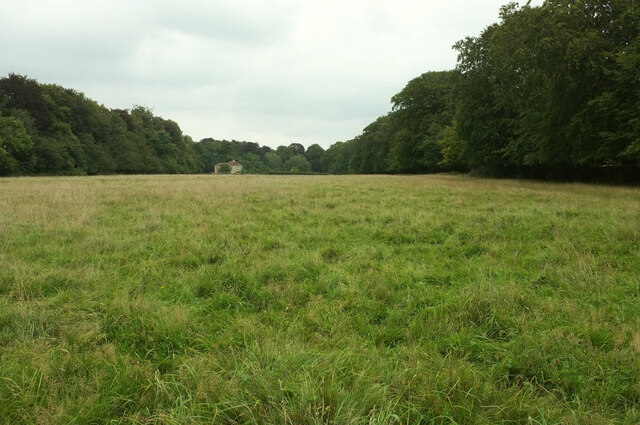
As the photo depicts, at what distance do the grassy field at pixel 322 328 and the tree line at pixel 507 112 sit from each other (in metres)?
14.6

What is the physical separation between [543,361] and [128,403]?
329cm

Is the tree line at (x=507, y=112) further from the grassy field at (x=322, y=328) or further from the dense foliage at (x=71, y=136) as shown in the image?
the grassy field at (x=322, y=328)

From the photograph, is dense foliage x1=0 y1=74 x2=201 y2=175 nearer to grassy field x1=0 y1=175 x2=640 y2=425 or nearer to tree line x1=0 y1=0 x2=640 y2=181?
tree line x1=0 y1=0 x2=640 y2=181

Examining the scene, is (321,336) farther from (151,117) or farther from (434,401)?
(151,117)

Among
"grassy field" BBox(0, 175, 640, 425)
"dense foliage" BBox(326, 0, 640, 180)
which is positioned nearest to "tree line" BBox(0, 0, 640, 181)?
"dense foliage" BBox(326, 0, 640, 180)

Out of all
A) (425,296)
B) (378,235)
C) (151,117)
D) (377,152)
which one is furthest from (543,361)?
(151,117)

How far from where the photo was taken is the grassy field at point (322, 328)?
216 cm

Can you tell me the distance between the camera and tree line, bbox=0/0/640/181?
1648cm

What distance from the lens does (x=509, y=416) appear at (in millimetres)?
2129

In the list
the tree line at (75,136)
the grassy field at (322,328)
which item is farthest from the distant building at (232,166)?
the grassy field at (322,328)

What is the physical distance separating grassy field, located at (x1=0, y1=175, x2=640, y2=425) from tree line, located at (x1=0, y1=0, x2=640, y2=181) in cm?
1458

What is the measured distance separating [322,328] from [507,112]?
103 ft

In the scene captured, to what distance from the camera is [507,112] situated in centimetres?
2808

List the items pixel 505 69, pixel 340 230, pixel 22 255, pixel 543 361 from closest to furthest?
pixel 543 361 → pixel 22 255 → pixel 340 230 → pixel 505 69
